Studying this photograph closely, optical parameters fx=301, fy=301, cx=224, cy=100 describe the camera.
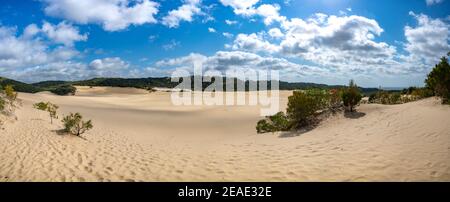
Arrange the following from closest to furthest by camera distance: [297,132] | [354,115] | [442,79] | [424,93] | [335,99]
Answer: [442,79] < [297,132] < [354,115] < [335,99] < [424,93]

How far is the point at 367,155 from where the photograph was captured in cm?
848

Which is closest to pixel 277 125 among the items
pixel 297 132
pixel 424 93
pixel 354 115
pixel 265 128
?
pixel 265 128

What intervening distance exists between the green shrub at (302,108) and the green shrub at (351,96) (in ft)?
5.02

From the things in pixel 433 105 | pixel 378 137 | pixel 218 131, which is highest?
pixel 433 105

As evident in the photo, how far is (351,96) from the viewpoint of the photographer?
53.1ft

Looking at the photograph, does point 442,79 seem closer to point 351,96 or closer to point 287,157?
point 351,96

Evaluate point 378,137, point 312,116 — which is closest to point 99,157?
point 378,137

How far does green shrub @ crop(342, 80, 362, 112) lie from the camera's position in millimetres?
16016

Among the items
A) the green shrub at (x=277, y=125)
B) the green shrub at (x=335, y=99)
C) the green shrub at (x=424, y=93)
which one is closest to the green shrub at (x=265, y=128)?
the green shrub at (x=277, y=125)

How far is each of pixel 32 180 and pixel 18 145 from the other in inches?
183

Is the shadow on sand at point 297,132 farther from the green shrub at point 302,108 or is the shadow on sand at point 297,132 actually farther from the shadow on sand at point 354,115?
the shadow on sand at point 354,115

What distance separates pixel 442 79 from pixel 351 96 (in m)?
4.07

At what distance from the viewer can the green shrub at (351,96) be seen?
16016 mm
